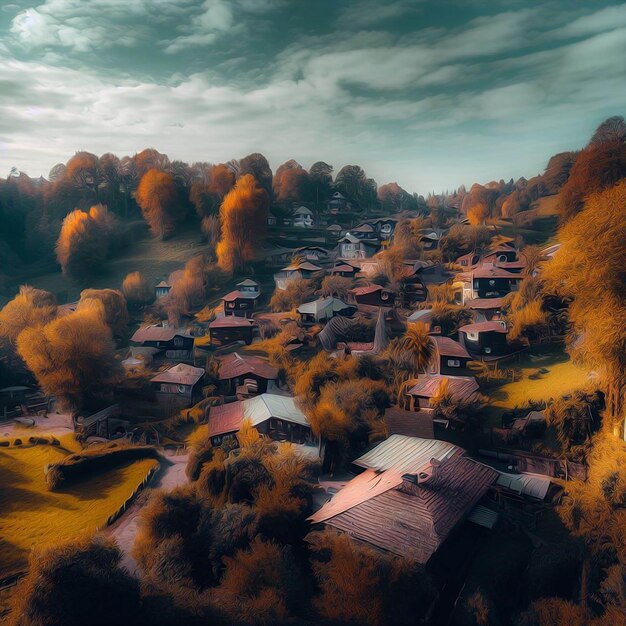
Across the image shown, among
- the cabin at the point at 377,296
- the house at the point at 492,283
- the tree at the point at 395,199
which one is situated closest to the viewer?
the house at the point at 492,283

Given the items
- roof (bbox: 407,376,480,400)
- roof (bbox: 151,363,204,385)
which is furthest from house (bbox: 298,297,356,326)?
roof (bbox: 407,376,480,400)

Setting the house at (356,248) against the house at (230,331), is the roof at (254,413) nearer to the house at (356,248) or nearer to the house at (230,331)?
the house at (230,331)

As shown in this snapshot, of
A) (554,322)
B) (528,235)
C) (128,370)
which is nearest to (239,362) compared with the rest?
(128,370)

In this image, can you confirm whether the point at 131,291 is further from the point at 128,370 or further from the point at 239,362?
the point at 239,362

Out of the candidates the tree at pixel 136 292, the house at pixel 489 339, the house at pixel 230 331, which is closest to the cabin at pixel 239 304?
the house at pixel 230 331

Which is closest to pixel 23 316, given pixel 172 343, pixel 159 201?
pixel 172 343

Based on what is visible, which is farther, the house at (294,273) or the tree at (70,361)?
the house at (294,273)

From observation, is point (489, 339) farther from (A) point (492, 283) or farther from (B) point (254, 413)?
(B) point (254, 413)

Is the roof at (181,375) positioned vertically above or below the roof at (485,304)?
below
